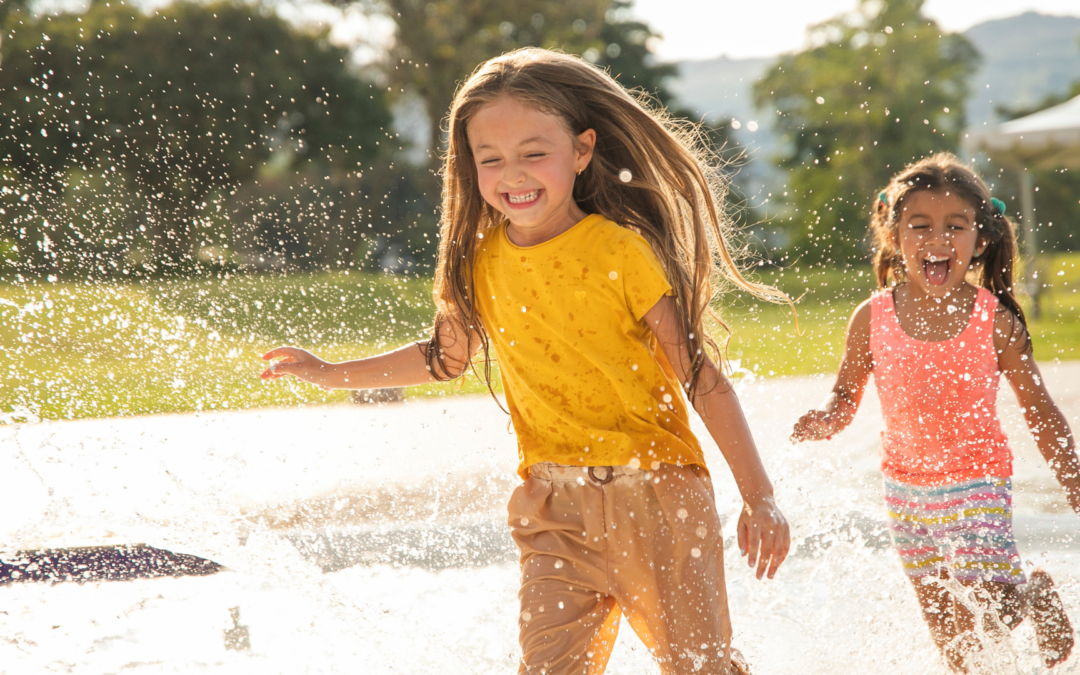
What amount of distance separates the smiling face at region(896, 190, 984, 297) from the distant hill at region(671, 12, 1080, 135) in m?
3.98

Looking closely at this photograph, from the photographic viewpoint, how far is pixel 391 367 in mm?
2268

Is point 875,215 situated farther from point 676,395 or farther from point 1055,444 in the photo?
point 676,395

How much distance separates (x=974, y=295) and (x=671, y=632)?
50.4 inches

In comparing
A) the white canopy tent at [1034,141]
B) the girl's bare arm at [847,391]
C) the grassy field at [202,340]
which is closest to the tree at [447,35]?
the grassy field at [202,340]

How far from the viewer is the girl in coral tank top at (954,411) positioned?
238 cm

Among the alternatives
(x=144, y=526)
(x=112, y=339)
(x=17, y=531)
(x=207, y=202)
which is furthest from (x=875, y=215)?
(x=207, y=202)

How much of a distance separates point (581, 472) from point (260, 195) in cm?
2014

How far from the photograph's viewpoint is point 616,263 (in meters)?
1.89

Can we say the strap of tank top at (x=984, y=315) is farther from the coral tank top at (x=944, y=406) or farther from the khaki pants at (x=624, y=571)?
the khaki pants at (x=624, y=571)

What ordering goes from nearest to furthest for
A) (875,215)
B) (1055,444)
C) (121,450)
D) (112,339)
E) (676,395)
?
(676,395), (1055,444), (875,215), (121,450), (112,339)

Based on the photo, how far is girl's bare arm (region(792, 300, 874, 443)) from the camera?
2.46m

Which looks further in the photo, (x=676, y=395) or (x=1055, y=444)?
(x=1055, y=444)

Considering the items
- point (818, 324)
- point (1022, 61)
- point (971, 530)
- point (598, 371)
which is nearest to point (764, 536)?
point (598, 371)

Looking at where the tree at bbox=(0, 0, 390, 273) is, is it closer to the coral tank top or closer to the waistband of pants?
the coral tank top
